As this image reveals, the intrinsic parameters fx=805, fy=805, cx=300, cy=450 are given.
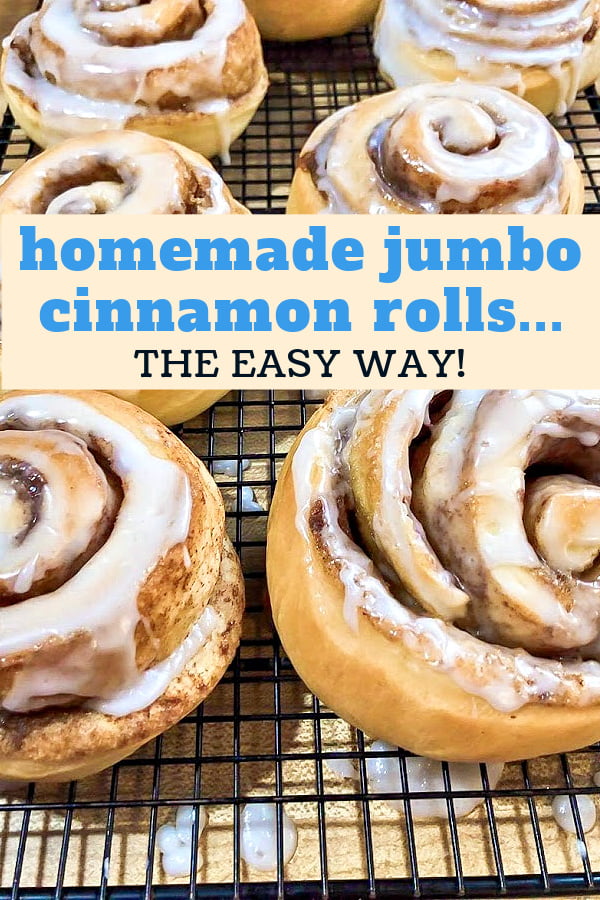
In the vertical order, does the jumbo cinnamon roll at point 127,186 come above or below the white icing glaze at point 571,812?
above

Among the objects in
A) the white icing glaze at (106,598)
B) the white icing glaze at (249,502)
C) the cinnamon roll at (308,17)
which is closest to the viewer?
the white icing glaze at (106,598)

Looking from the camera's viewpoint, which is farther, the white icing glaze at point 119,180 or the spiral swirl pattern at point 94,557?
the white icing glaze at point 119,180

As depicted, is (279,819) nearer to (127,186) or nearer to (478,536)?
(478,536)

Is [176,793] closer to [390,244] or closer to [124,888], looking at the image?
[124,888]

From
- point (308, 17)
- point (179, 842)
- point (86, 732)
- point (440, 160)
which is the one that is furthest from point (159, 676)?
point (308, 17)

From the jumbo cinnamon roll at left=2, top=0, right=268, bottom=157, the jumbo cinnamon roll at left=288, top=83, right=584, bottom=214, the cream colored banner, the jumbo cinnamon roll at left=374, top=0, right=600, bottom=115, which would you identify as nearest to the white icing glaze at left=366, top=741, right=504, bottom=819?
the cream colored banner

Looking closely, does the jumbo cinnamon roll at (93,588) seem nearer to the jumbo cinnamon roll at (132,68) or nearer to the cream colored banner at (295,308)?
the cream colored banner at (295,308)

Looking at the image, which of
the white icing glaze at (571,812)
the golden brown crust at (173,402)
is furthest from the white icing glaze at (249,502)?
the white icing glaze at (571,812)
